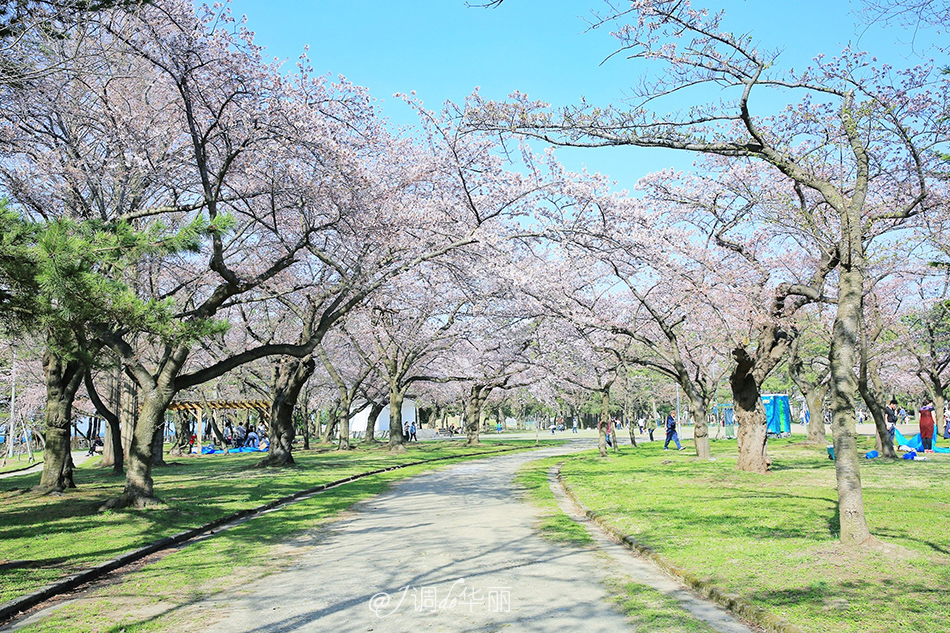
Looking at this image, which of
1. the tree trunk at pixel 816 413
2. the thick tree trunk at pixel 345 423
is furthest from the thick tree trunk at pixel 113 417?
the tree trunk at pixel 816 413

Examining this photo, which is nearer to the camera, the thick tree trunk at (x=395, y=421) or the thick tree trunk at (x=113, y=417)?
the thick tree trunk at (x=113, y=417)

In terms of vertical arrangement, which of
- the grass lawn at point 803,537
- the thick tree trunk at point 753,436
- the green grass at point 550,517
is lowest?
the green grass at point 550,517

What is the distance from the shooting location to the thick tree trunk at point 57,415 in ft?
46.8

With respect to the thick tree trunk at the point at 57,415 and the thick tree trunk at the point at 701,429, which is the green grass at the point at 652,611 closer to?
the thick tree trunk at the point at 57,415

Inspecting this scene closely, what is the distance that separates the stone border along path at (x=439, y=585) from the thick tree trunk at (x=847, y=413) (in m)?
2.14

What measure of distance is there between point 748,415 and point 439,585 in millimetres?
11241

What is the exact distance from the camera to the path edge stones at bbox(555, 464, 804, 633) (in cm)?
479

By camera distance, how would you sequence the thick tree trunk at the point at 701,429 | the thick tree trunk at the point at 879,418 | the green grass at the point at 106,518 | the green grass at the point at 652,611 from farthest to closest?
the thick tree trunk at the point at 701,429 < the thick tree trunk at the point at 879,418 < the green grass at the point at 106,518 < the green grass at the point at 652,611

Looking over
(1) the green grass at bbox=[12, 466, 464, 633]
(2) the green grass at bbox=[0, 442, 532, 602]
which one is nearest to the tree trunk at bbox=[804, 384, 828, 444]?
(2) the green grass at bbox=[0, 442, 532, 602]

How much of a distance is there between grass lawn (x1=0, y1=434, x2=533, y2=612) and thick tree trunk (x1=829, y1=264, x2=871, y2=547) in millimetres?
6701

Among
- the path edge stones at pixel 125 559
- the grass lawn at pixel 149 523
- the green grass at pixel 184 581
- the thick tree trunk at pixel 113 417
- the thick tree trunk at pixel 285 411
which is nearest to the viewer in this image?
the green grass at pixel 184 581

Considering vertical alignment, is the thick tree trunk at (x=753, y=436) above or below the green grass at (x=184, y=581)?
above

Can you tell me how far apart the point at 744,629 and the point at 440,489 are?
11.6 meters

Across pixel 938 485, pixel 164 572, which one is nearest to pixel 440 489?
pixel 164 572
